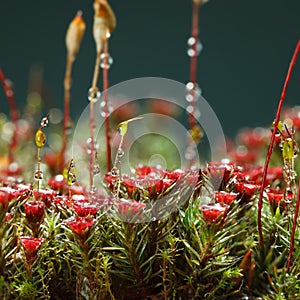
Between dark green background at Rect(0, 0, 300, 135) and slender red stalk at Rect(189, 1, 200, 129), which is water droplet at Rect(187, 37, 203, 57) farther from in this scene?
dark green background at Rect(0, 0, 300, 135)

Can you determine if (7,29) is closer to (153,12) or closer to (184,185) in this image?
(153,12)

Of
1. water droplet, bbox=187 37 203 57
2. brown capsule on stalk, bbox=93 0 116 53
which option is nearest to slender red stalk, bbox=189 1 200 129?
water droplet, bbox=187 37 203 57

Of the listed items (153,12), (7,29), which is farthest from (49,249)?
(153,12)

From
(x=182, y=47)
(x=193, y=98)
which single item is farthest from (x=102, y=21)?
(x=182, y=47)

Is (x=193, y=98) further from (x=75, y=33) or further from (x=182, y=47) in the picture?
(x=182, y=47)

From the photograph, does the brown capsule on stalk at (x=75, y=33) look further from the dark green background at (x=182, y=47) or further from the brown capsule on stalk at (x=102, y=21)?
the dark green background at (x=182, y=47)

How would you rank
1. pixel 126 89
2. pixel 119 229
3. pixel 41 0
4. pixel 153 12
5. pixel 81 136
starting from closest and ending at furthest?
pixel 119 229, pixel 126 89, pixel 81 136, pixel 41 0, pixel 153 12

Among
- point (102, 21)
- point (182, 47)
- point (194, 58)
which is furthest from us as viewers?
point (182, 47)

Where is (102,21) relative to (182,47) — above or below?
below

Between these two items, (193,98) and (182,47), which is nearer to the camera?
(193,98)
